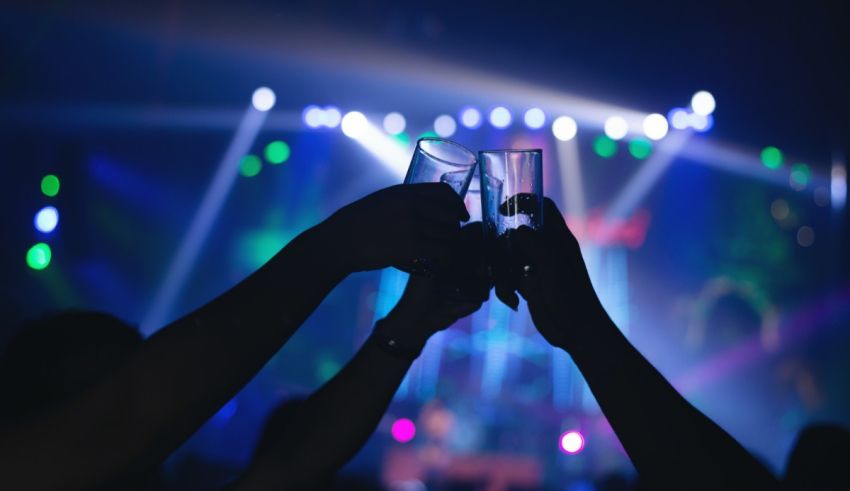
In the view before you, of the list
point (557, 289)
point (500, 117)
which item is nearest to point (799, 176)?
point (500, 117)

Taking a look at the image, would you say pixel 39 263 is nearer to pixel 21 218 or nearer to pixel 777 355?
pixel 21 218

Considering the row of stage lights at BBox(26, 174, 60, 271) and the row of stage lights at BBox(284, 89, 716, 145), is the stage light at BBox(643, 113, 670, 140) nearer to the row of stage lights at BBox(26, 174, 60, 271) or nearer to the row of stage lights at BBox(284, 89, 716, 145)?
the row of stage lights at BBox(284, 89, 716, 145)

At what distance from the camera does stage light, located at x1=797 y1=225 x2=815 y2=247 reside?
933 cm

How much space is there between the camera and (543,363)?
9031 millimetres

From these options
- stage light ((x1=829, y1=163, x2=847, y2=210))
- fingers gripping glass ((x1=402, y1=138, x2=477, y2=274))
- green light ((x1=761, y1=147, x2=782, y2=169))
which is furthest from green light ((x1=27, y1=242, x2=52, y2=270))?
stage light ((x1=829, y1=163, x2=847, y2=210))

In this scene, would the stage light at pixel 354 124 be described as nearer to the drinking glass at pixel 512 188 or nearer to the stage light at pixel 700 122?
the stage light at pixel 700 122

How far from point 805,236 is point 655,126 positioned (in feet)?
10.2

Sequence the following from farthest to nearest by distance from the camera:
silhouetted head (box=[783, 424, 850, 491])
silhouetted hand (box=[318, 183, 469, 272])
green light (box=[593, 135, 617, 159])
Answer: green light (box=[593, 135, 617, 159])
silhouetted head (box=[783, 424, 850, 491])
silhouetted hand (box=[318, 183, 469, 272])

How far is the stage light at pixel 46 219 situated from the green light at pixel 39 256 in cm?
14

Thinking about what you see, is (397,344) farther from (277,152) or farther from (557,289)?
(277,152)

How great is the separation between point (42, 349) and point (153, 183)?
6.61m

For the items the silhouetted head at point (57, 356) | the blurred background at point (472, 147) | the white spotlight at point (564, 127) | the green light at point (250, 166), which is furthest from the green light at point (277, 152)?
the silhouetted head at point (57, 356)

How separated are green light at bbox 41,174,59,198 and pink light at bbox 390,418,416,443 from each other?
4.81m

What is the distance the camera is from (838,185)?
8.44m
